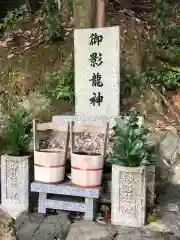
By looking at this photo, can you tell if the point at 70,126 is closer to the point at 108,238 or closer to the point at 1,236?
the point at 108,238

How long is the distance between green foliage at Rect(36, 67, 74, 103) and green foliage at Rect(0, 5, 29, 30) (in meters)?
2.36

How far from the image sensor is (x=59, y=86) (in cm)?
556

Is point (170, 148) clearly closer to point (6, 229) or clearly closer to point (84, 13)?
point (84, 13)

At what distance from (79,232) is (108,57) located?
7.57ft

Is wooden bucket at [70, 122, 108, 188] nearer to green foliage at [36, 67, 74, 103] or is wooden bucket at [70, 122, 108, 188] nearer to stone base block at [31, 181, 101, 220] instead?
stone base block at [31, 181, 101, 220]

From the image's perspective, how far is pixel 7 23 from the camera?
7.79 m

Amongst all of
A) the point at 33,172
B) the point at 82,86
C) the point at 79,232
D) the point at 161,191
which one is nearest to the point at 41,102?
the point at 82,86

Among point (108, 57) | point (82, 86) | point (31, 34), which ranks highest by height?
point (31, 34)

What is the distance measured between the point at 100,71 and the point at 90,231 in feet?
7.10

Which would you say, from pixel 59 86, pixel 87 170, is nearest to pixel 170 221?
pixel 87 170

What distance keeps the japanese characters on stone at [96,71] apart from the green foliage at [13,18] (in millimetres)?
3442

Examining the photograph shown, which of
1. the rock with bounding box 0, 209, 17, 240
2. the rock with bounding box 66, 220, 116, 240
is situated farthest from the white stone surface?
the rock with bounding box 0, 209, 17, 240

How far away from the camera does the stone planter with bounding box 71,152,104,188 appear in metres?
3.72

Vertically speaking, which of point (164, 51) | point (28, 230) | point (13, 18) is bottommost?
point (28, 230)
